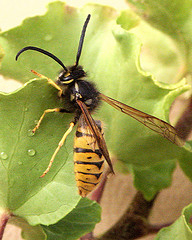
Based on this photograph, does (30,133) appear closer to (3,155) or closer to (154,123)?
(3,155)

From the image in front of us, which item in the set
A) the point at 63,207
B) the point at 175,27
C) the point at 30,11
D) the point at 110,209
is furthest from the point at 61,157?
the point at 30,11

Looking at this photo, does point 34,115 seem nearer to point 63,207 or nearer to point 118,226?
point 63,207

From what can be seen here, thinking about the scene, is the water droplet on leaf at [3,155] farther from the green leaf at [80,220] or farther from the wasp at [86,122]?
the green leaf at [80,220]

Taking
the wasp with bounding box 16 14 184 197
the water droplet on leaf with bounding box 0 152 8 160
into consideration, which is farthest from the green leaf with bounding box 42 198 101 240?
the water droplet on leaf with bounding box 0 152 8 160

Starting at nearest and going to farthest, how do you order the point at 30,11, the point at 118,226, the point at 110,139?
the point at 110,139 → the point at 118,226 → the point at 30,11

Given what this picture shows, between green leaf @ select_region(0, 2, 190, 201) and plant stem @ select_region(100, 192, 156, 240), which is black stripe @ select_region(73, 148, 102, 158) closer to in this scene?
green leaf @ select_region(0, 2, 190, 201)
